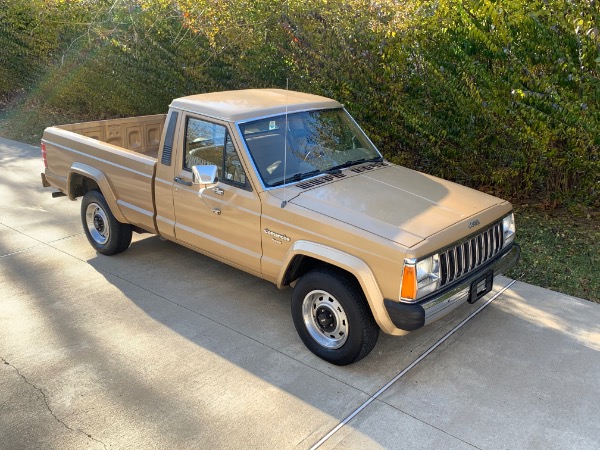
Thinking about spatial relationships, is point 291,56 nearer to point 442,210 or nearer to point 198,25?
point 198,25

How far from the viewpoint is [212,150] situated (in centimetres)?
518

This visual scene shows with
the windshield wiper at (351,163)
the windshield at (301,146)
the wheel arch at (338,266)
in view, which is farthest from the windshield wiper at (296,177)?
the wheel arch at (338,266)

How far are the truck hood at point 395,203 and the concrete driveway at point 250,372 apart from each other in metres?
1.06

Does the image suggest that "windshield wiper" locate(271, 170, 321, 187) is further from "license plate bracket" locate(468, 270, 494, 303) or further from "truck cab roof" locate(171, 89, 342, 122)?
"license plate bracket" locate(468, 270, 494, 303)

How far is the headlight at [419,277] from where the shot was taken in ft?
13.0

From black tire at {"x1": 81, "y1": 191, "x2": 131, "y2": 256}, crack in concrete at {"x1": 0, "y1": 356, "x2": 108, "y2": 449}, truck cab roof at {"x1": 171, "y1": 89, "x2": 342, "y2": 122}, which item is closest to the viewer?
crack in concrete at {"x1": 0, "y1": 356, "x2": 108, "y2": 449}

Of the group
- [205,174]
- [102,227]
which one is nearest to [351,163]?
[205,174]

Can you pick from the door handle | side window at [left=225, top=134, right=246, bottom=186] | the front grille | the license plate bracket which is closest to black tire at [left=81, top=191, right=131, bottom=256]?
the door handle

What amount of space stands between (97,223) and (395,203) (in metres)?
3.53

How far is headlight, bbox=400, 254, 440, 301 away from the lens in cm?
397

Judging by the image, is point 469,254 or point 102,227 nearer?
point 469,254

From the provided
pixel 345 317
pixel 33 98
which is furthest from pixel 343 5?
pixel 33 98

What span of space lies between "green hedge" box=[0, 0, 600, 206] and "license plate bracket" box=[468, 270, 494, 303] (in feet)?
7.97

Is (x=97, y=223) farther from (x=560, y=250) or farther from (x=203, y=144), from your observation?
(x=560, y=250)
